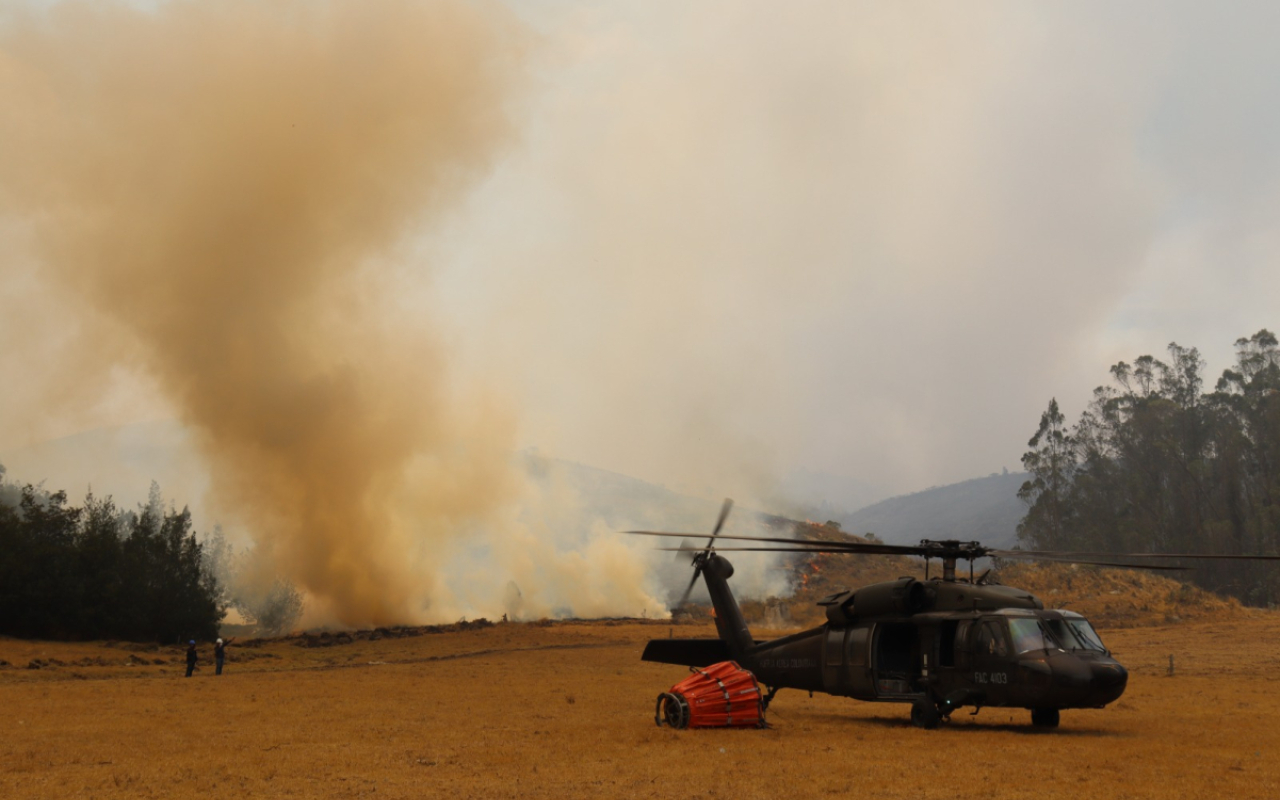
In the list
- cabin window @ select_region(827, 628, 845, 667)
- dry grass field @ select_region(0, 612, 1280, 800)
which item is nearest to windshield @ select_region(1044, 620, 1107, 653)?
dry grass field @ select_region(0, 612, 1280, 800)

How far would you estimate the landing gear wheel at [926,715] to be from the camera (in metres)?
17.9

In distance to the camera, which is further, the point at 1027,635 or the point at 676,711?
the point at 676,711

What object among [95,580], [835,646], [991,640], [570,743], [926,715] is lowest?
[570,743]

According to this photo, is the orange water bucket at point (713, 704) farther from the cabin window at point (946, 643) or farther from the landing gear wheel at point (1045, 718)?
the landing gear wheel at point (1045, 718)

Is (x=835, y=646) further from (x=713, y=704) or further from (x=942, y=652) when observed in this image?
(x=713, y=704)

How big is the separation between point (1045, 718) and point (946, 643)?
2170 millimetres

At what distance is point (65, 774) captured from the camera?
43.2 ft

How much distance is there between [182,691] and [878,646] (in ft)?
67.9

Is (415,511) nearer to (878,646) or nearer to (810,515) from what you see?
(878,646)

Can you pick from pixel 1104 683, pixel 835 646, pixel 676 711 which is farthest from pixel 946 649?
pixel 676 711

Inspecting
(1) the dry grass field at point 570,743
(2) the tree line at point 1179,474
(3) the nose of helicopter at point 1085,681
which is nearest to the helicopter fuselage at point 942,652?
(3) the nose of helicopter at point 1085,681

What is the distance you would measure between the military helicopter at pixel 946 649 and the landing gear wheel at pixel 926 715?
0.07 feet

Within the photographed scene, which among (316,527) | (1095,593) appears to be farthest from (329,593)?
(1095,593)

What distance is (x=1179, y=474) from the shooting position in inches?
3757
